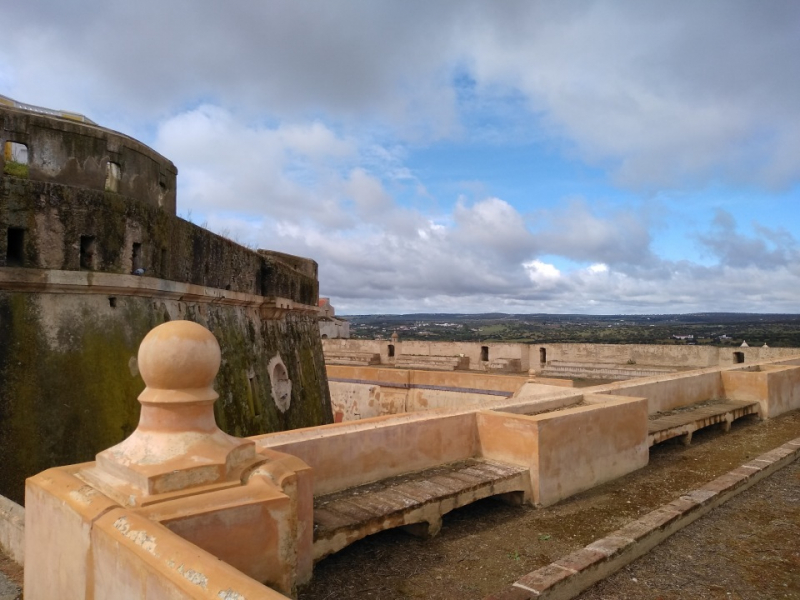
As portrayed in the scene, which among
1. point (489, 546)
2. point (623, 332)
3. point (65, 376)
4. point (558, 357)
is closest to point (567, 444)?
point (489, 546)

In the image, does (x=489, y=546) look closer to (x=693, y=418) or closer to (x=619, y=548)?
(x=619, y=548)

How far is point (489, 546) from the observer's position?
16.0 ft

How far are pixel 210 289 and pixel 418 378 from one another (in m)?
9.77

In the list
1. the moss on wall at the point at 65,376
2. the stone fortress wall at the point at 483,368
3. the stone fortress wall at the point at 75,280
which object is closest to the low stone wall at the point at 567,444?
the moss on wall at the point at 65,376

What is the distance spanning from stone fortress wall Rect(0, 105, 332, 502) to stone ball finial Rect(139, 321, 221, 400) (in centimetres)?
369

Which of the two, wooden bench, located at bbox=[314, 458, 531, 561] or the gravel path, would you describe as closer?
the gravel path

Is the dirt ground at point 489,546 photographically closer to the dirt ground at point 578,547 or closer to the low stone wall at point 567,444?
the dirt ground at point 578,547

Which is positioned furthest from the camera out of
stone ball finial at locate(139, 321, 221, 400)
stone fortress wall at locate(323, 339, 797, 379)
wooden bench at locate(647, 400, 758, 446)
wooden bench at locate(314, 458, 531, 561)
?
stone fortress wall at locate(323, 339, 797, 379)

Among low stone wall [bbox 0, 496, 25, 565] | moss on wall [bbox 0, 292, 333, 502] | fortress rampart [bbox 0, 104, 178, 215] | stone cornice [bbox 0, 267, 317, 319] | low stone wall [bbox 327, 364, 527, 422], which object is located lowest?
low stone wall [bbox 327, 364, 527, 422]

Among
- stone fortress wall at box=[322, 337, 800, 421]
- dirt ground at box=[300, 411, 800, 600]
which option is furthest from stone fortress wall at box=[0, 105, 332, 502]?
stone fortress wall at box=[322, 337, 800, 421]

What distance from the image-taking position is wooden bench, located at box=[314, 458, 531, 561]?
4.25m

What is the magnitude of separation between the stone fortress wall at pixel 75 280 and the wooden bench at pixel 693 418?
621 centimetres

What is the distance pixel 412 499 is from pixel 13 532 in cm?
295

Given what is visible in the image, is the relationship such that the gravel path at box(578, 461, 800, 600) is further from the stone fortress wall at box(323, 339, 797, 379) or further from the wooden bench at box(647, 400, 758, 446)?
the stone fortress wall at box(323, 339, 797, 379)
